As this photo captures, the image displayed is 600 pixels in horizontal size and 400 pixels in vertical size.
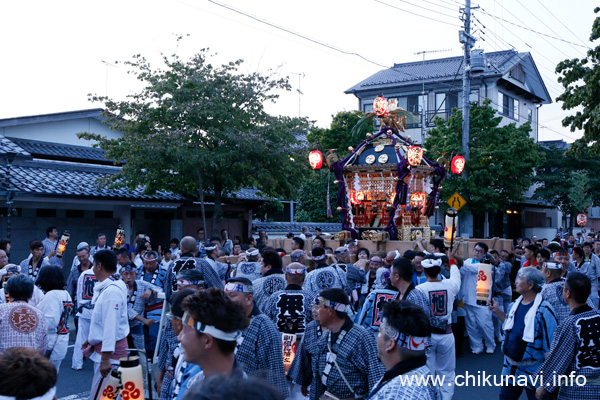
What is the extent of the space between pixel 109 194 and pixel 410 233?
914 cm

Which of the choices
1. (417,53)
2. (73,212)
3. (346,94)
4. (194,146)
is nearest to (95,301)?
(194,146)

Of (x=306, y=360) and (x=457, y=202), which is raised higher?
(x=457, y=202)

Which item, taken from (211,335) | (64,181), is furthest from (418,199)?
(211,335)

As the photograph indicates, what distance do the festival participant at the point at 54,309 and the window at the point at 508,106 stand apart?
33.7m

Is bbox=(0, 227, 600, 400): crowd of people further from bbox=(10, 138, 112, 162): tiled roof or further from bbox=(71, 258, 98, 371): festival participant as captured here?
bbox=(10, 138, 112, 162): tiled roof

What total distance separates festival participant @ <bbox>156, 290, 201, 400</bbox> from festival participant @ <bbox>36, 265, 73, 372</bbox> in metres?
1.64

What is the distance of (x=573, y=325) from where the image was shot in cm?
464

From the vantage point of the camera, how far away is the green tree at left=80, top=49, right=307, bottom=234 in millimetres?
16141

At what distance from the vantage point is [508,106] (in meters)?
37.0

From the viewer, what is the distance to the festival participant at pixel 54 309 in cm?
575

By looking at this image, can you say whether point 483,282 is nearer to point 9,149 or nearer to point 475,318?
point 475,318

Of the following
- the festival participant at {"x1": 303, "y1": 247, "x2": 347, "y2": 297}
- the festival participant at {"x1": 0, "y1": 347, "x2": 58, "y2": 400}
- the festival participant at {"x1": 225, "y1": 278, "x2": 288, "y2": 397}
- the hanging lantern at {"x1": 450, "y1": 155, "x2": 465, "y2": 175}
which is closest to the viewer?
the festival participant at {"x1": 0, "y1": 347, "x2": 58, "y2": 400}

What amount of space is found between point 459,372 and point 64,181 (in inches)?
496

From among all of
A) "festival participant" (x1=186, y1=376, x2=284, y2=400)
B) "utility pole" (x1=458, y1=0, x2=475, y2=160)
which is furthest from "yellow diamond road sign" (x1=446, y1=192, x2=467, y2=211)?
"festival participant" (x1=186, y1=376, x2=284, y2=400)
